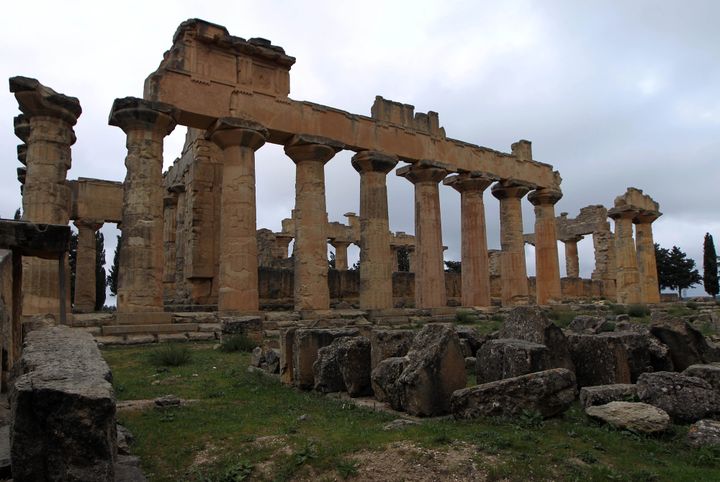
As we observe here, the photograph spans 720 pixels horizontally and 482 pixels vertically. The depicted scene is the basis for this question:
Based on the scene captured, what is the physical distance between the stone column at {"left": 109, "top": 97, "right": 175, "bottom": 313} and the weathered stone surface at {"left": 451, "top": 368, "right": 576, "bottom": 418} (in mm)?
10911

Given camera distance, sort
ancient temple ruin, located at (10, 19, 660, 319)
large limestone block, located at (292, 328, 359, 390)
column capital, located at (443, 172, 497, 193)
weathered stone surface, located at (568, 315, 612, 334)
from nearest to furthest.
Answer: large limestone block, located at (292, 328, 359, 390) → weathered stone surface, located at (568, 315, 612, 334) → ancient temple ruin, located at (10, 19, 660, 319) → column capital, located at (443, 172, 497, 193)

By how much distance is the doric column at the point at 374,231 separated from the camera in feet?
61.7

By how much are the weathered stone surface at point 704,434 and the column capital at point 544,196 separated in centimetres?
2077

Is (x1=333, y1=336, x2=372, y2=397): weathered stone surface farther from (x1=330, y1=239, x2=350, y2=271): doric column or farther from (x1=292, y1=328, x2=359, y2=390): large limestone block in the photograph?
(x1=330, y1=239, x2=350, y2=271): doric column

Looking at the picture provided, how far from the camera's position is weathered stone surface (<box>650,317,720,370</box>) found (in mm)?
7891

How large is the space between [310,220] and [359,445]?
1294 cm

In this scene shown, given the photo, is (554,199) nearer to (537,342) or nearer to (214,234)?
(214,234)

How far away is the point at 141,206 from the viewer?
14805mm

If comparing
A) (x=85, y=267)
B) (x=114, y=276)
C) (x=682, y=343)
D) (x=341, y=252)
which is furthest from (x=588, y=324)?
(x=114, y=276)

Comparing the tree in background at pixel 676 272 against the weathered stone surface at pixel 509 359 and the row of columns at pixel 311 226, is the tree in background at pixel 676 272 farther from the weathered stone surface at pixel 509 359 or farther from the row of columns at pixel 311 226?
the weathered stone surface at pixel 509 359

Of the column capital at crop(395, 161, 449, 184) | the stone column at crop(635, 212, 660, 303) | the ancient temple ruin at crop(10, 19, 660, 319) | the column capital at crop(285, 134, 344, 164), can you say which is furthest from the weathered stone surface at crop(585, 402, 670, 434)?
the stone column at crop(635, 212, 660, 303)

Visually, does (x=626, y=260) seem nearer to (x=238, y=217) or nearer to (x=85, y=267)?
(x=238, y=217)

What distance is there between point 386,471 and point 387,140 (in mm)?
16343

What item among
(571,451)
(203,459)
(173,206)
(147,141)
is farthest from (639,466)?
(173,206)
